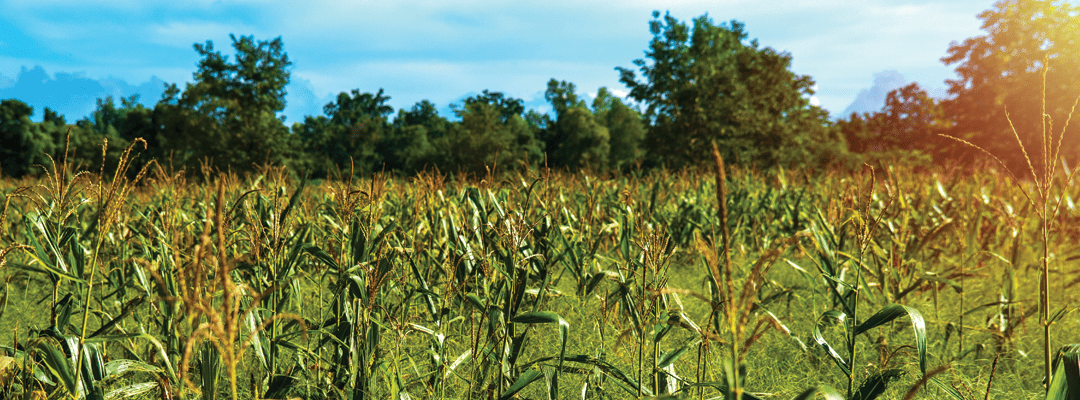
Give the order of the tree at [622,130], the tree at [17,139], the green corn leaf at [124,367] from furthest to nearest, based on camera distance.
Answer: the tree at [622,130], the tree at [17,139], the green corn leaf at [124,367]

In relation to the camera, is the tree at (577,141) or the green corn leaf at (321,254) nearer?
the green corn leaf at (321,254)

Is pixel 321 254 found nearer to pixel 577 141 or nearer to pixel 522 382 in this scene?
pixel 522 382

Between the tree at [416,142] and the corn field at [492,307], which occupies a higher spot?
the tree at [416,142]

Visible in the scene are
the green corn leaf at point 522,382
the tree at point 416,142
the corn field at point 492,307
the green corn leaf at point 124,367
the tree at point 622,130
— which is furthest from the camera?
the tree at point 622,130

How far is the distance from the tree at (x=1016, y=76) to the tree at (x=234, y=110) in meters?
32.6

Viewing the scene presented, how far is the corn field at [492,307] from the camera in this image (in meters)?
1.52

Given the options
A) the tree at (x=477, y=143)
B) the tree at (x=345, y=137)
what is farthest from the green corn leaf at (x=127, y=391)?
the tree at (x=345, y=137)

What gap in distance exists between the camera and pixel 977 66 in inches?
1000

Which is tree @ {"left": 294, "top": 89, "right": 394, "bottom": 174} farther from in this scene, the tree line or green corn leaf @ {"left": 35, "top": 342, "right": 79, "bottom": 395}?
green corn leaf @ {"left": 35, "top": 342, "right": 79, "bottom": 395}

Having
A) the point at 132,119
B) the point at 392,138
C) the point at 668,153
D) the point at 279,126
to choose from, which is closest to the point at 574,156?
the point at 392,138

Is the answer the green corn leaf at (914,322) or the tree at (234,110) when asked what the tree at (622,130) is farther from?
the green corn leaf at (914,322)

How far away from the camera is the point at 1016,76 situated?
2362cm

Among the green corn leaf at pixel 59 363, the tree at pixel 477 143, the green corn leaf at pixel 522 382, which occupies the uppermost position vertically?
the tree at pixel 477 143

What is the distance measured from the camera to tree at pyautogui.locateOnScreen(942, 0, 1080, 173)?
72.4 feet
